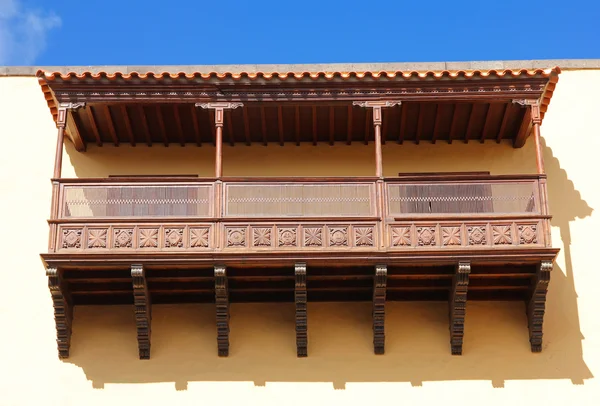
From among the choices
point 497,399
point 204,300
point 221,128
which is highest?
point 221,128

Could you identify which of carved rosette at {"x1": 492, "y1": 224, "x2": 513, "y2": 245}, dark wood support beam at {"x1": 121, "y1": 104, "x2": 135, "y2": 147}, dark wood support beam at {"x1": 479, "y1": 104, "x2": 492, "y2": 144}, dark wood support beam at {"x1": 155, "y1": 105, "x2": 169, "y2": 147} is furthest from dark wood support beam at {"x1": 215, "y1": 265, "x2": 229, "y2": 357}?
dark wood support beam at {"x1": 479, "y1": 104, "x2": 492, "y2": 144}

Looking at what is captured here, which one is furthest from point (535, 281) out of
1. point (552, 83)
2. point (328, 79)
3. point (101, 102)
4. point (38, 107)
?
point (38, 107)

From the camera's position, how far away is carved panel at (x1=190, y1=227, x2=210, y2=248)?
46.8 ft

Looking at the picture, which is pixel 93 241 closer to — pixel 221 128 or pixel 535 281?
pixel 221 128

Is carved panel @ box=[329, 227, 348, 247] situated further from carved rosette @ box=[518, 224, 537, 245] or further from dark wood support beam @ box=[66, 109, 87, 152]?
dark wood support beam @ box=[66, 109, 87, 152]

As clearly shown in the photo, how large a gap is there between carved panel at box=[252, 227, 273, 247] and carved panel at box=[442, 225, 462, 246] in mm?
2176

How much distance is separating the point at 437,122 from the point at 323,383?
4090mm

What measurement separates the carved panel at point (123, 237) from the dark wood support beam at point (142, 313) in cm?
40

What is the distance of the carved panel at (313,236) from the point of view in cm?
1429

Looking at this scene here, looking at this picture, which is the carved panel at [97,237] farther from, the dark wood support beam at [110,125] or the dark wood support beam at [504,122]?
the dark wood support beam at [504,122]

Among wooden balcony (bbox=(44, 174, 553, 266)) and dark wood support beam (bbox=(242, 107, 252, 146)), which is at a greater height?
dark wood support beam (bbox=(242, 107, 252, 146))

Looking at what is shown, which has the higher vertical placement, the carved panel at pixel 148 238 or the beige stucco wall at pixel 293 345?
the carved panel at pixel 148 238

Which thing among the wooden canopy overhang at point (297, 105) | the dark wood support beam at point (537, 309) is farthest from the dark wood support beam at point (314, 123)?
the dark wood support beam at point (537, 309)

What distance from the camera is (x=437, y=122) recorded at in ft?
52.7
